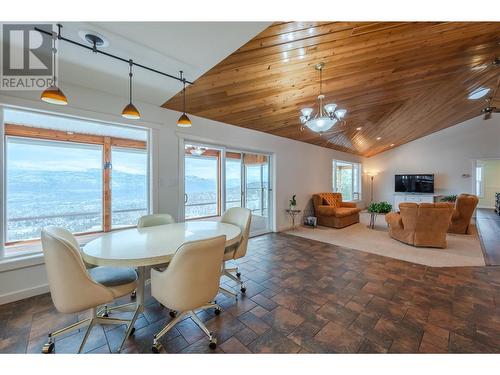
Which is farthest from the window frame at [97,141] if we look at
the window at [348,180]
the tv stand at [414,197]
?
the tv stand at [414,197]

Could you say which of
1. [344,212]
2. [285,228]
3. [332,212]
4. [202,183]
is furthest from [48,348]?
[344,212]

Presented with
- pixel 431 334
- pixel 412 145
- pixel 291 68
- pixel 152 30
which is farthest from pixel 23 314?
pixel 412 145

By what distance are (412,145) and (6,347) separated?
36.8 feet

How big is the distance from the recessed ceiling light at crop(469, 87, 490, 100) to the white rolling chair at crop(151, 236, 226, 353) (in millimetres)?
6665

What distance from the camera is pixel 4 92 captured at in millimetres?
2080

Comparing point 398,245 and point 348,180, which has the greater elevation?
point 348,180

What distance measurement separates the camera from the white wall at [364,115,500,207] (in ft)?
22.9

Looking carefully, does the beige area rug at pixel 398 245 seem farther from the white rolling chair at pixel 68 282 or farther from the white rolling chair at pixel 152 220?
the white rolling chair at pixel 68 282

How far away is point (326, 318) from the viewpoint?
1849 millimetres

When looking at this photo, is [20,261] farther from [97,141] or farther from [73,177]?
[97,141]

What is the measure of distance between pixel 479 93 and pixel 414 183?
3988 mm

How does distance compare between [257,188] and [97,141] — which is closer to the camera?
[97,141]

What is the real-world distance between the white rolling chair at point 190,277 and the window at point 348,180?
23.9 ft

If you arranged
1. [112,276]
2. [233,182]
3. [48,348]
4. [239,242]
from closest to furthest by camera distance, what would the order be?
1. [48,348]
2. [112,276]
3. [239,242]
4. [233,182]
